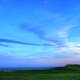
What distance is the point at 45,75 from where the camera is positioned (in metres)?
19.6

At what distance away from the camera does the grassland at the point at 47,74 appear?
18.7 metres

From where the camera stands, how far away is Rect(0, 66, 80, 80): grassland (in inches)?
736

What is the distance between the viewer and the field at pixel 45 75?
1867 centimetres

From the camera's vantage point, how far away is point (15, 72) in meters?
20.4

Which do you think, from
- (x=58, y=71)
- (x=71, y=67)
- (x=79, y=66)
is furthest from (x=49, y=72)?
(x=79, y=66)

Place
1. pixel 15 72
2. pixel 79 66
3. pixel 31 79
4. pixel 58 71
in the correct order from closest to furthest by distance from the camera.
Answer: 1. pixel 31 79
2. pixel 15 72
3. pixel 58 71
4. pixel 79 66

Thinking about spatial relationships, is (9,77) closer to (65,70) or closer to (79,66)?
(65,70)

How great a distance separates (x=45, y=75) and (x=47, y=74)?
69cm

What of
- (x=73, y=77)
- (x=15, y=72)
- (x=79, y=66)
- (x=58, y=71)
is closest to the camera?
(x=73, y=77)

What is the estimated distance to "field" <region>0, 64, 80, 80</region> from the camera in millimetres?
18672

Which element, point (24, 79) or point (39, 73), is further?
point (39, 73)

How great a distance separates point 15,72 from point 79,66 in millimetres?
7178

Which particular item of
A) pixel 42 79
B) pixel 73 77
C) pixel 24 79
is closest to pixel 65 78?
pixel 73 77

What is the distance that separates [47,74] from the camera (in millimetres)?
20234
